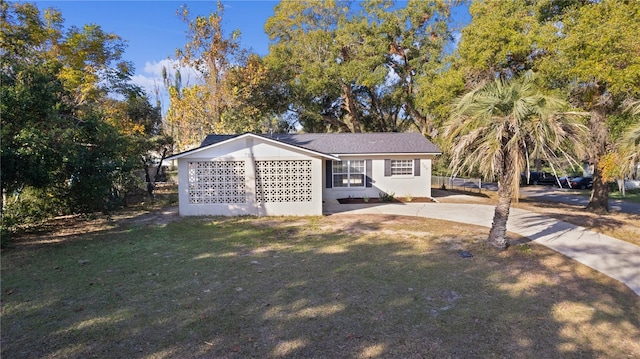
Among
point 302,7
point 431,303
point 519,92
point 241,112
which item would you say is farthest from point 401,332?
point 302,7

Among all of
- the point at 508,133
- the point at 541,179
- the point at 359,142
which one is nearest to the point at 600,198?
the point at 508,133

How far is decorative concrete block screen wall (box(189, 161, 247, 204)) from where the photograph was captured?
42.0 ft

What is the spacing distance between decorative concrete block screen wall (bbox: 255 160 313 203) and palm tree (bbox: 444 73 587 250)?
20.8 ft

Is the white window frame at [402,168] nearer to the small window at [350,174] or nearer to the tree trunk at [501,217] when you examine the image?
the small window at [350,174]

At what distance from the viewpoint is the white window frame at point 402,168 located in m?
17.5

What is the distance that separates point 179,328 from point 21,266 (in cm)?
495

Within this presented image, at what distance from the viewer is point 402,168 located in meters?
17.5

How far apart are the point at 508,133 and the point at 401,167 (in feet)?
33.1

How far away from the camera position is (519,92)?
24.1 feet

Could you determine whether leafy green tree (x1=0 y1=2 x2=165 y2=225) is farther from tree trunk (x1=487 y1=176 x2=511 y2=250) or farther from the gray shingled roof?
tree trunk (x1=487 y1=176 x2=511 y2=250)

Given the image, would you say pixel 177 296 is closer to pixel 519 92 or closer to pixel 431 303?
pixel 431 303

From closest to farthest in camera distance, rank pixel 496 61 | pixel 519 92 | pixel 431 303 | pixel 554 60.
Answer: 1. pixel 431 303
2. pixel 519 92
3. pixel 554 60
4. pixel 496 61

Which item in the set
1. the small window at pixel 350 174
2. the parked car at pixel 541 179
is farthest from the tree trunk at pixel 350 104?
the parked car at pixel 541 179

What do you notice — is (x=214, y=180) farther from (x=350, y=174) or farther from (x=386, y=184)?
(x=386, y=184)
